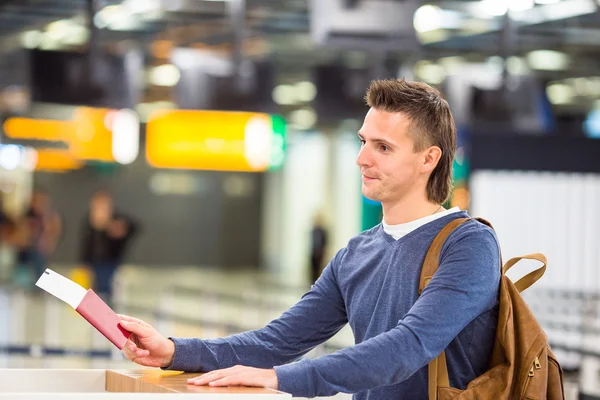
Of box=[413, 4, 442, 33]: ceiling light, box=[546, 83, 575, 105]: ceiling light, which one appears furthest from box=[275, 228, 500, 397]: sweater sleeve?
box=[546, 83, 575, 105]: ceiling light

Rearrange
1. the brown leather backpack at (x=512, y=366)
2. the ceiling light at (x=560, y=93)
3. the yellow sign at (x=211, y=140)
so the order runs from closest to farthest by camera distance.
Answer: the brown leather backpack at (x=512, y=366), the yellow sign at (x=211, y=140), the ceiling light at (x=560, y=93)

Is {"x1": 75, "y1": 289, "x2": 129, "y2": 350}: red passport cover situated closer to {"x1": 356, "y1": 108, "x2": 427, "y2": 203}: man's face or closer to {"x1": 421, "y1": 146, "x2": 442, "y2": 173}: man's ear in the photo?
{"x1": 356, "y1": 108, "x2": 427, "y2": 203}: man's face

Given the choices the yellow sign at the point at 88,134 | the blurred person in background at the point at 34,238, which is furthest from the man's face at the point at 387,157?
the blurred person in background at the point at 34,238

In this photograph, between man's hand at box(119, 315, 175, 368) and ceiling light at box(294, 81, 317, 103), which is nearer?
man's hand at box(119, 315, 175, 368)

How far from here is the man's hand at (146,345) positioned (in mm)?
2697

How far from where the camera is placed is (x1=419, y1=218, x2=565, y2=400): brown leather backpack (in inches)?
98.0

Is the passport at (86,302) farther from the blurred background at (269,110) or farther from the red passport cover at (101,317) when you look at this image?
the blurred background at (269,110)

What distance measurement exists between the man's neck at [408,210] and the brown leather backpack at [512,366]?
161 mm

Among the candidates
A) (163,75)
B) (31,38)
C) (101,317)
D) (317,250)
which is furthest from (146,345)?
(317,250)

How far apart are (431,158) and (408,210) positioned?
0.46ft

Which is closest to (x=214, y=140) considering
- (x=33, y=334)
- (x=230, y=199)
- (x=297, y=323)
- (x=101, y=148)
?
(x=33, y=334)

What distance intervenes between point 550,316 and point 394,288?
1005 cm

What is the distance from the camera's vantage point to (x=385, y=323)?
8.57 feet

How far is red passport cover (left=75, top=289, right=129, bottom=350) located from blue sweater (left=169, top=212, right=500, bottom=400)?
16 cm
